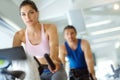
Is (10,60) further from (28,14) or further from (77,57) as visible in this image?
(77,57)

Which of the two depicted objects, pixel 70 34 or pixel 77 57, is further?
pixel 77 57

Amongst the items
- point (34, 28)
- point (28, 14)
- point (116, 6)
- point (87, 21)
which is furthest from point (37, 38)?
point (87, 21)

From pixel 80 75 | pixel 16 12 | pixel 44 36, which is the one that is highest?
pixel 16 12

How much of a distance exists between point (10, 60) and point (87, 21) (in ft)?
21.2

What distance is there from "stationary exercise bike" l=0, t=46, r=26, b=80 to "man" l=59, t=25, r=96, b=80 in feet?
4.72

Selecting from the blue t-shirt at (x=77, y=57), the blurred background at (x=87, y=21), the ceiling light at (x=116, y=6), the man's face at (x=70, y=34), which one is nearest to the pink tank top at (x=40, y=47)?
the man's face at (x=70, y=34)

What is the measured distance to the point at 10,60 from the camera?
4.28ft

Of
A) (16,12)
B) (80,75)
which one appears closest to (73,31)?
(80,75)

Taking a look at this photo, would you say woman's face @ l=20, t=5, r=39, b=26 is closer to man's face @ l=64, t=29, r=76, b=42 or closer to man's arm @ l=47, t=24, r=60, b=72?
man's arm @ l=47, t=24, r=60, b=72

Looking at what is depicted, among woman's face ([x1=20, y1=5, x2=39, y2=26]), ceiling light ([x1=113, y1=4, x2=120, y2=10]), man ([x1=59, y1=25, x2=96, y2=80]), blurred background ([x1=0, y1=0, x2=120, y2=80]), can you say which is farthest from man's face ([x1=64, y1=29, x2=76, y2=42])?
ceiling light ([x1=113, y1=4, x2=120, y2=10])

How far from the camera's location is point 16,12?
17.4 feet

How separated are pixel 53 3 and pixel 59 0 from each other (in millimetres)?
163

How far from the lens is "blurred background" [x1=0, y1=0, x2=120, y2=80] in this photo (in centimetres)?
528

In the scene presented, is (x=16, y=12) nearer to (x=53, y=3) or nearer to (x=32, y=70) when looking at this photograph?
(x=53, y=3)
